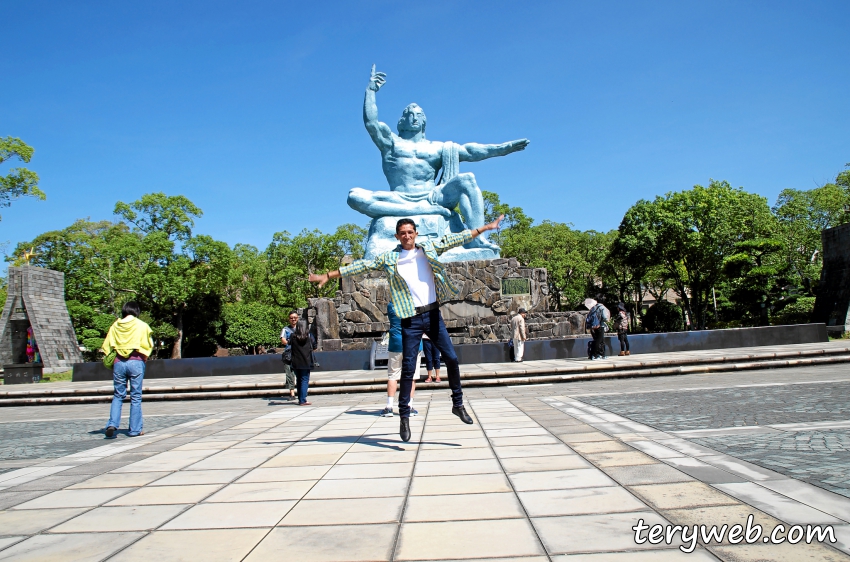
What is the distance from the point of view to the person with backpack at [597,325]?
12664 millimetres

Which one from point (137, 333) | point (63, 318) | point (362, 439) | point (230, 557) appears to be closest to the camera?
point (230, 557)

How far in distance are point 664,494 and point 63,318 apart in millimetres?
24167

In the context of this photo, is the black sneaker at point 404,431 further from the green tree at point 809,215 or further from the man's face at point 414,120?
the green tree at point 809,215

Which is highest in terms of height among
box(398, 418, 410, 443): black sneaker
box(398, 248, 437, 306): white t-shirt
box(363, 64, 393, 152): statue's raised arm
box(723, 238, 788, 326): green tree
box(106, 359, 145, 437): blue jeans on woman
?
box(363, 64, 393, 152): statue's raised arm

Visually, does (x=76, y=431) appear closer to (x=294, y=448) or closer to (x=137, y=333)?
(x=137, y=333)

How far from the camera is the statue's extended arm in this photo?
17.5 metres

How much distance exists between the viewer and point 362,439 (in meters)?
4.91

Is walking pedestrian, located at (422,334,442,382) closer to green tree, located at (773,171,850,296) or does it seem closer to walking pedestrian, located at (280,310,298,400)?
walking pedestrian, located at (280,310,298,400)

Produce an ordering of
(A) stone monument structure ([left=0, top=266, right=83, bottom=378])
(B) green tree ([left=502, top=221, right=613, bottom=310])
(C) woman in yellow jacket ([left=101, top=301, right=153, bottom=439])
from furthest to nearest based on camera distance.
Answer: (B) green tree ([left=502, top=221, right=613, bottom=310])
(A) stone monument structure ([left=0, top=266, right=83, bottom=378])
(C) woman in yellow jacket ([left=101, top=301, right=153, bottom=439])

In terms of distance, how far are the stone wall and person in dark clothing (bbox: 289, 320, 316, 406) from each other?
7.09 m

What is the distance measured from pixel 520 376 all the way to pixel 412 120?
10.3 metres

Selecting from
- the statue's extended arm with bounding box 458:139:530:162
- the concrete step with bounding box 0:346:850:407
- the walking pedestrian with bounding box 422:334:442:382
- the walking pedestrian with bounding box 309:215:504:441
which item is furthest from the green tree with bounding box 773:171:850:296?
the walking pedestrian with bounding box 309:215:504:441

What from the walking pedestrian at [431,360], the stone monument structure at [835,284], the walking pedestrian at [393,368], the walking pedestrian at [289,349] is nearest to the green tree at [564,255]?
the stone monument structure at [835,284]

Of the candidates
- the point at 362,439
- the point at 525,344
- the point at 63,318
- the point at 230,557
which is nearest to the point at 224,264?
the point at 63,318
